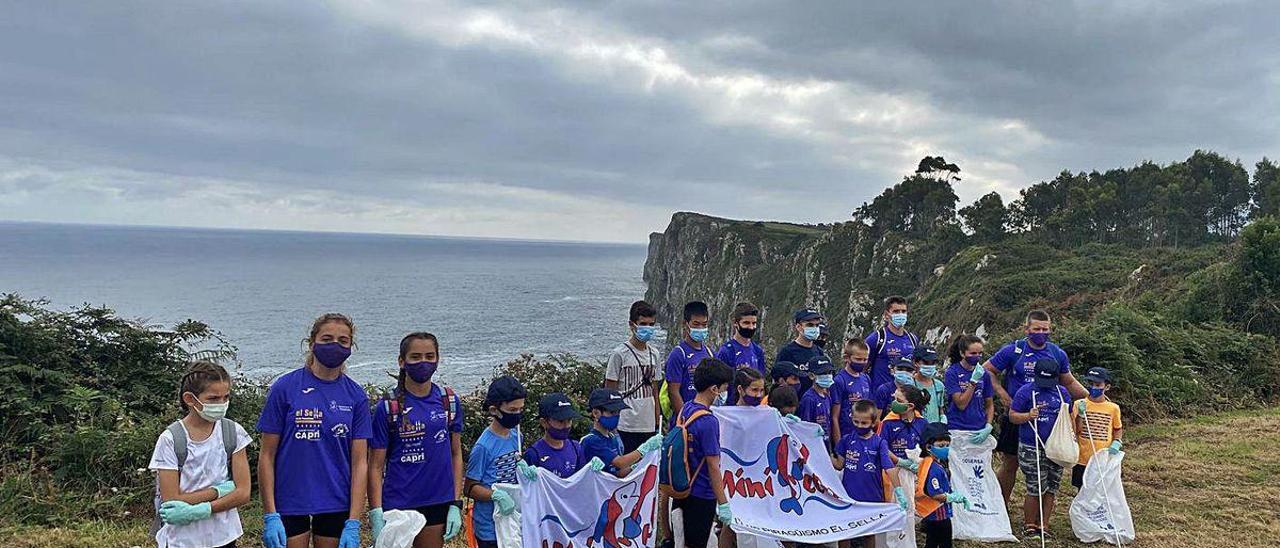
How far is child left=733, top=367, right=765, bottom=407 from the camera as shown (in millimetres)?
5711

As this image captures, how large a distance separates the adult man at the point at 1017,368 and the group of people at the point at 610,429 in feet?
0.05

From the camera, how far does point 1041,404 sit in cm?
672

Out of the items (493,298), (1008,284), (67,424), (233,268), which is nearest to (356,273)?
(233,268)

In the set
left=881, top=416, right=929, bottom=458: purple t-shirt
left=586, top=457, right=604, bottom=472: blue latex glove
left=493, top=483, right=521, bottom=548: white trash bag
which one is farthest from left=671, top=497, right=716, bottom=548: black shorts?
left=881, top=416, right=929, bottom=458: purple t-shirt

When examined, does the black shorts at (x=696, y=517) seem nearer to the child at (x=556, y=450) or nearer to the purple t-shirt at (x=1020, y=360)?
the child at (x=556, y=450)

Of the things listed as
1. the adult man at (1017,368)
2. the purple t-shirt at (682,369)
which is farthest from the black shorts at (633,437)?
the adult man at (1017,368)

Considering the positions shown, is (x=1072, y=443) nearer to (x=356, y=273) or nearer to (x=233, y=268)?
(x=356, y=273)

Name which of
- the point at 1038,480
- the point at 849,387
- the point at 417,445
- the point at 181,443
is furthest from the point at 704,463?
the point at 1038,480

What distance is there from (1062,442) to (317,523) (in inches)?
246

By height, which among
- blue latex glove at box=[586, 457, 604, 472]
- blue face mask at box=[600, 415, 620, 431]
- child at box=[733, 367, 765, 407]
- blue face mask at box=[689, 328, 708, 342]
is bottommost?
blue latex glove at box=[586, 457, 604, 472]

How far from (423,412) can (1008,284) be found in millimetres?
33670

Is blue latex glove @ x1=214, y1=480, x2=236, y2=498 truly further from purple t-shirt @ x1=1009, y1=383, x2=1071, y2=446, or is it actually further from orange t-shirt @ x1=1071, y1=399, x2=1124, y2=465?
orange t-shirt @ x1=1071, y1=399, x2=1124, y2=465

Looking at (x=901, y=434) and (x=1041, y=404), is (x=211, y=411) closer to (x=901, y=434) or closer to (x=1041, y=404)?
(x=901, y=434)

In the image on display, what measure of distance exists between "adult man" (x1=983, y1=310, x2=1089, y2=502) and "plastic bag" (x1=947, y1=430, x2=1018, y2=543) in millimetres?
398
